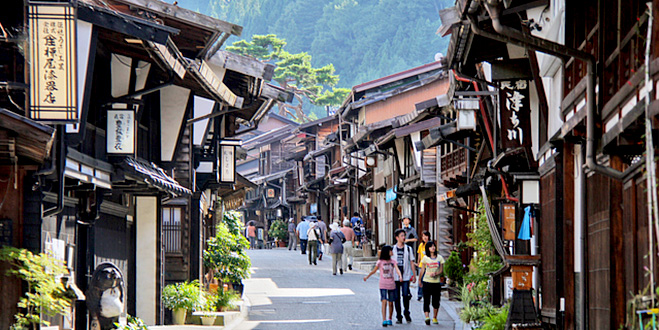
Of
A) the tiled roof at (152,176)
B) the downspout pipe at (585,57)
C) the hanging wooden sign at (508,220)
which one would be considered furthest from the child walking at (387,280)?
the downspout pipe at (585,57)

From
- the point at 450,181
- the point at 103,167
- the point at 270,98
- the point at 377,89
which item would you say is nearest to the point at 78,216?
the point at 103,167

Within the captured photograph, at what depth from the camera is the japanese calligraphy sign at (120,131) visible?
1424cm

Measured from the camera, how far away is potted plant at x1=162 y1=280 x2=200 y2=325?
62.6ft

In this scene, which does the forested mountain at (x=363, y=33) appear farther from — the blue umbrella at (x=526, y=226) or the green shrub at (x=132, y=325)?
the green shrub at (x=132, y=325)

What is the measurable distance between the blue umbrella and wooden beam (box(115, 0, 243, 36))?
6.43 m

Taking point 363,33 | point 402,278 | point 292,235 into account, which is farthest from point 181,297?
point 363,33

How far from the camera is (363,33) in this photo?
531 feet

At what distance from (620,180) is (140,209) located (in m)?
11.9

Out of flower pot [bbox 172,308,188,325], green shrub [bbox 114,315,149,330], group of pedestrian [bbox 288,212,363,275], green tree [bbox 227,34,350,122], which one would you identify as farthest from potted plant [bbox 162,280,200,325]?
green tree [bbox 227,34,350,122]

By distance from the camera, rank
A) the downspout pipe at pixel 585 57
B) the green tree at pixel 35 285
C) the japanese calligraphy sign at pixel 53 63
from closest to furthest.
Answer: the downspout pipe at pixel 585 57, the japanese calligraphy sign at pixel 53 63, the green tree at pixel 35 285

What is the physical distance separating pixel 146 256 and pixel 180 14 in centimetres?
534

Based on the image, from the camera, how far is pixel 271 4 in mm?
175500

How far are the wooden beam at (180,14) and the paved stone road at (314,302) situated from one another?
251 inches

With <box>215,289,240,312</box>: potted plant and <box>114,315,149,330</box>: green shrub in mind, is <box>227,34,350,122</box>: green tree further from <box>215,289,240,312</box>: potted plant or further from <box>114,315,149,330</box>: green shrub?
<box>114,315,149,330</box>: green shrub
